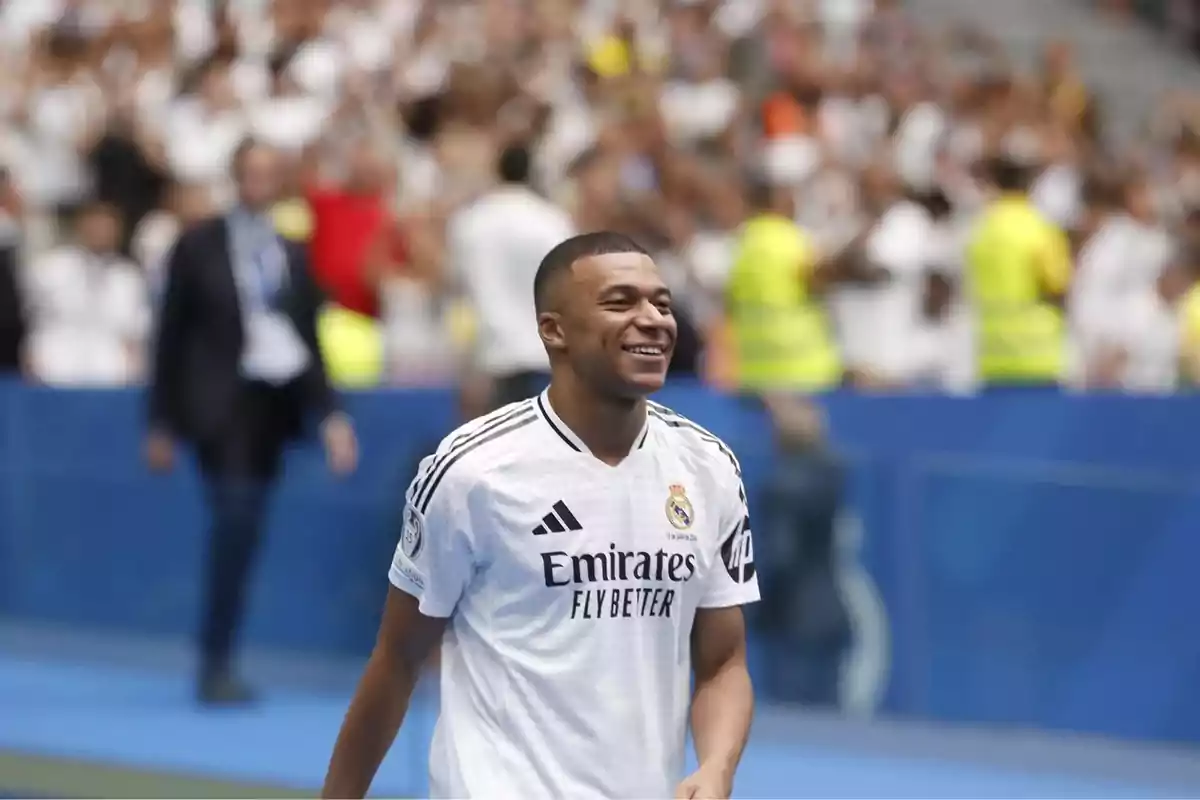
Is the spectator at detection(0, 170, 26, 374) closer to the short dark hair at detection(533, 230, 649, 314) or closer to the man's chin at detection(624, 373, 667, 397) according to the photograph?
the short dark hair at detection(533, 230, 649, 314)

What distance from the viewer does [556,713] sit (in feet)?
14.0

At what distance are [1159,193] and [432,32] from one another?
17.7ft

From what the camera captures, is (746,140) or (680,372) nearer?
(680,372)

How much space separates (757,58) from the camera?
1661 centimetres

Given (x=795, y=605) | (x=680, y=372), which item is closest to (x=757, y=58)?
(x=680, y=372)

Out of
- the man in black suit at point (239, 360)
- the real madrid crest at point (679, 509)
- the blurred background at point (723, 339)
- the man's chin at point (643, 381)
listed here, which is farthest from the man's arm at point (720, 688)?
the man in black suit at point (239, 360)

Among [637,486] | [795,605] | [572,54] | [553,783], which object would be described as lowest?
[795,605]

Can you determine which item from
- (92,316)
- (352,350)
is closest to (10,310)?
(92,316)

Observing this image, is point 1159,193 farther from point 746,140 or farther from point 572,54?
point 572,54

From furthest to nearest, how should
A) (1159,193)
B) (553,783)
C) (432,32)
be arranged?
(432,32) < (1159,193) < (553,783)

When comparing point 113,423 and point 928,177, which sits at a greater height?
point 928,177

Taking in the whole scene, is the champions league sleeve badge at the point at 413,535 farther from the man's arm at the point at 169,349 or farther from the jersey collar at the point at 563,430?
the man's arm at the point at 169,349

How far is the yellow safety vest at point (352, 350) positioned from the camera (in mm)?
12188

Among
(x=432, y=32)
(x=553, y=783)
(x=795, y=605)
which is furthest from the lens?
(x=432, y=32)
